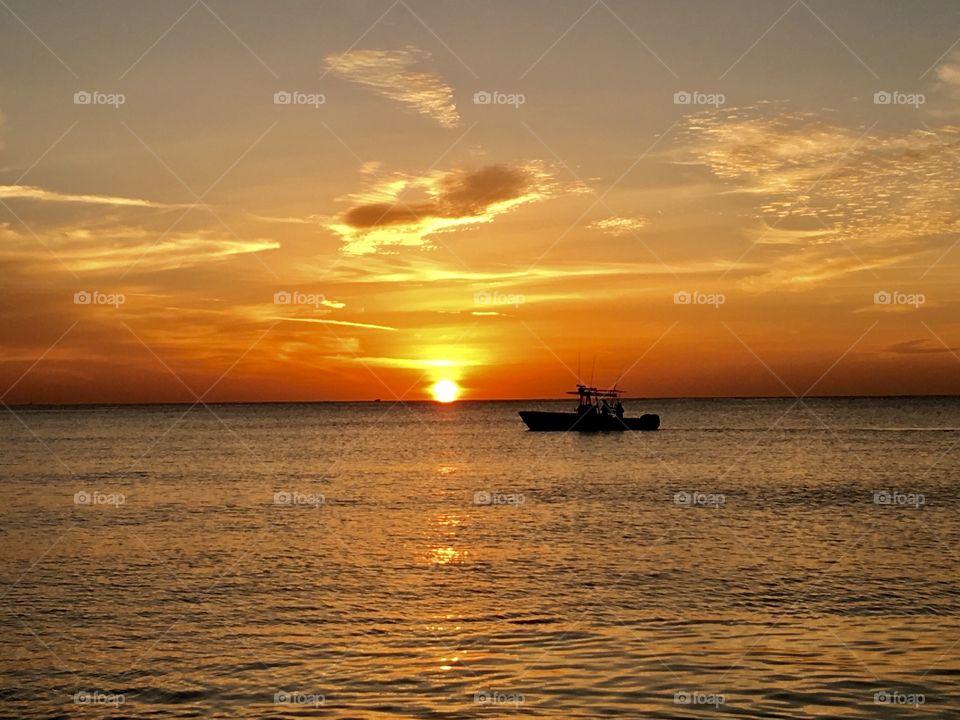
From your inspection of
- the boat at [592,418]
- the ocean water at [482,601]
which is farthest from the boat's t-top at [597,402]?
the ocean water at [482,601]

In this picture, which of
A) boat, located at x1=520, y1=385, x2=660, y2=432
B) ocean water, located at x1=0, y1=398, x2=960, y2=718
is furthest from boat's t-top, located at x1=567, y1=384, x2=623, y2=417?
ocean water, located at x1=0, y1=398, x2=960, y2=718

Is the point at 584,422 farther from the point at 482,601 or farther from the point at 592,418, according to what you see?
the point at 482,601

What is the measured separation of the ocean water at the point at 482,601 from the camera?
16.5 meters

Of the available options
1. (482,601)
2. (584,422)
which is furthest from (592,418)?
(482,601)

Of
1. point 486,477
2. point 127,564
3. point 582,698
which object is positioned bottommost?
point 582,698

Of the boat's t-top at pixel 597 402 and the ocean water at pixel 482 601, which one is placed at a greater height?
the boat's t-top at pixel 597 402

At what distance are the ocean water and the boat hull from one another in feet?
196

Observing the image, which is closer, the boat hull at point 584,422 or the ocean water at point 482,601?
the ocean water at point 482,601

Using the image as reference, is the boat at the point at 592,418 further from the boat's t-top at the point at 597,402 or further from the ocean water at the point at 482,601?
the ocean water at the point at 482,601

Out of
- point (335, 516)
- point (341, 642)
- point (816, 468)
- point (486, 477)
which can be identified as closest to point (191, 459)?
point (486, 477)

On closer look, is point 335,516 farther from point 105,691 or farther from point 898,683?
point 898,683

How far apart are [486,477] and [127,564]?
3724 cm

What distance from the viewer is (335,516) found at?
43344mm

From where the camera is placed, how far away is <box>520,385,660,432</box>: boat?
11550 cm
